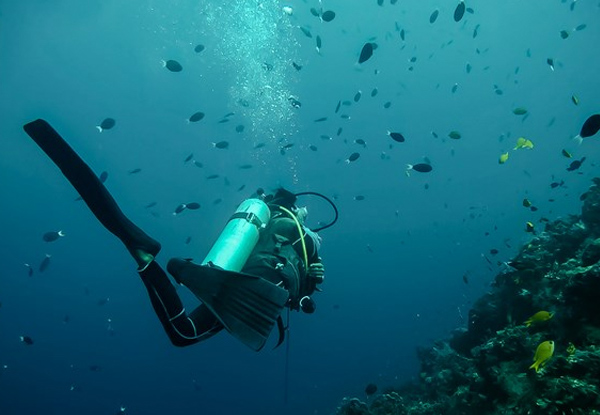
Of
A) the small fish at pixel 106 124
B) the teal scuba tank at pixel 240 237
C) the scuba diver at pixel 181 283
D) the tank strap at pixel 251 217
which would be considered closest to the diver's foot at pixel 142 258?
the scuba diver at pixel 181 283

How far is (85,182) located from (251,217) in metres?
2.01

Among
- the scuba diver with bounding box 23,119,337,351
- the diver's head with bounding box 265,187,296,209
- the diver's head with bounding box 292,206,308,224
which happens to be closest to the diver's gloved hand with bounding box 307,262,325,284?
the diver's head with bounding box 292,206,308,224

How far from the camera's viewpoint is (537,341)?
6.86 m

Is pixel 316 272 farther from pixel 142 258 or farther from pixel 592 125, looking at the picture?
pixel 592 125

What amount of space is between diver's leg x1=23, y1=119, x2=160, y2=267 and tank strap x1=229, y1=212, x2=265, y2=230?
59.3 inches

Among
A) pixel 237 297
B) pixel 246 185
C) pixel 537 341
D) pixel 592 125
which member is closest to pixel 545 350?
pixel 537 341

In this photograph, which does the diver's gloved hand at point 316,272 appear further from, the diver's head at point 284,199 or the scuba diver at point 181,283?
the scuba diver at point 181,283

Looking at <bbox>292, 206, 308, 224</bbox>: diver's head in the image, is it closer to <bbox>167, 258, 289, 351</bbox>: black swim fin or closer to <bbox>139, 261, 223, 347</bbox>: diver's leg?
<bbox>167, 258, 289, 351</bbox>: black swim fin

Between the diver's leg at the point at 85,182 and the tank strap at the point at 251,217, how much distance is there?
151cm

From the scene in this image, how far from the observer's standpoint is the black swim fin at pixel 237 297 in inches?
130

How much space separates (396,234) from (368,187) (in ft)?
73.6

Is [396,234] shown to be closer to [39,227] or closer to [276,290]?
[39,227]

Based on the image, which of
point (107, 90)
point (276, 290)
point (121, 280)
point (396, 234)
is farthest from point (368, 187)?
point (276, 290)

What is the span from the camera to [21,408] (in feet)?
156
